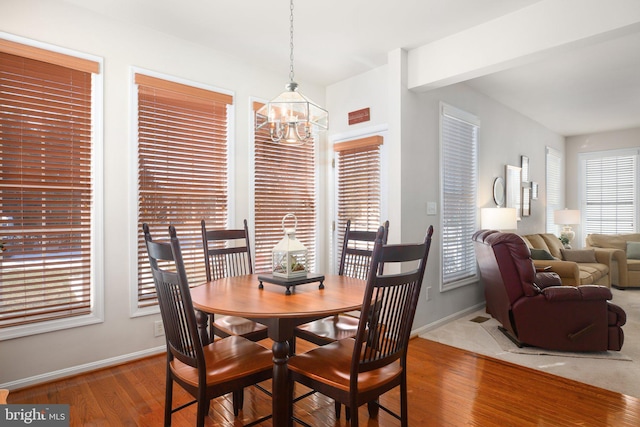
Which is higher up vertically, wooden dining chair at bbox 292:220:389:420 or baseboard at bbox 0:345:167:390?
wooden dining chair at bbox 292:220:389:420

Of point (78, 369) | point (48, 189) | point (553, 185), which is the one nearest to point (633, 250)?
point (553, 185)

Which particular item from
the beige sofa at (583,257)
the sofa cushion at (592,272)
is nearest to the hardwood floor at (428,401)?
the beige sofa at (583,257)

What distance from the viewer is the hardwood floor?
2.19 meters

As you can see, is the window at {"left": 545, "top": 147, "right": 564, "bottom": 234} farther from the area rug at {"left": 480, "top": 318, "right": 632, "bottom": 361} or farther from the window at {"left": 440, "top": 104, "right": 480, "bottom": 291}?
the area rug at {"left": 480, "top": 318, "right": 632, "bottom": 361}

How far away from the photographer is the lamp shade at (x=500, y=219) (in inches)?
181

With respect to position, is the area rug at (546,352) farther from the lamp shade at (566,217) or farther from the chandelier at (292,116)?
the lamp shade at (566,217)

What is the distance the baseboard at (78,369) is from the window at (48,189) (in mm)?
315

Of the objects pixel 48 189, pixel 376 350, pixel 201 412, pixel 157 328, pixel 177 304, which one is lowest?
pixel 157 328

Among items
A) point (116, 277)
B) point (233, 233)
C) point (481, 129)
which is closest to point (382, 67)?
point (481, 129)

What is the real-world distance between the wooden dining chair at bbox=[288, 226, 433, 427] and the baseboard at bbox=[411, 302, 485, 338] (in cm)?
189

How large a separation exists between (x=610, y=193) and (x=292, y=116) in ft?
24.4

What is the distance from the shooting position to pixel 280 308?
179cm

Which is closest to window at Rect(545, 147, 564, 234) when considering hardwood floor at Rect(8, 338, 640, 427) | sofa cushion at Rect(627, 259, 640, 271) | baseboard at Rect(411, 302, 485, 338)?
sofa cushion at Rect(627, 259, 640, 271)

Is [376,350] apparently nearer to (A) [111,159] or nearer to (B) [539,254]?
(A) [111,159]
